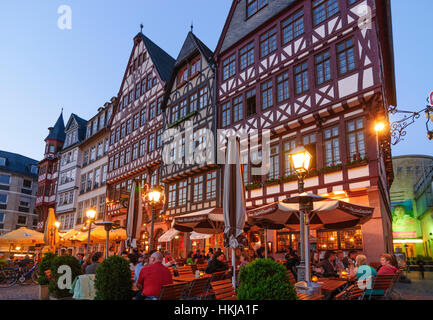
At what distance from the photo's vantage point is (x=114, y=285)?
5863mm

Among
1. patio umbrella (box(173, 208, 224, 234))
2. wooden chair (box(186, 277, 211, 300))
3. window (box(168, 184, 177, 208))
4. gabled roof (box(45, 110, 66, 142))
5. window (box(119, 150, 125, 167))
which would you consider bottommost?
wooden chair (box(186, 277, 211, 300))

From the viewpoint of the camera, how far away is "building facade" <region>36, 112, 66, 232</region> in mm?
44875

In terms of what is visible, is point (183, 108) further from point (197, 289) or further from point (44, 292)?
point (197, 289)

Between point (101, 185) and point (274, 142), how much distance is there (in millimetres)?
23251

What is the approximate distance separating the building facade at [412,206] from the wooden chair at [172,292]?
38.8 m

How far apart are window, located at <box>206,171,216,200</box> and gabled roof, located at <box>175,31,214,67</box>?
776cm

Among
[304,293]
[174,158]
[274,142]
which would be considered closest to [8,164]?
[174,158]

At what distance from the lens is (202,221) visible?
445 inches

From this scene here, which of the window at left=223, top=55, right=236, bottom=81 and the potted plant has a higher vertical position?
the window at left=223, top=55, right=236, bottom=81

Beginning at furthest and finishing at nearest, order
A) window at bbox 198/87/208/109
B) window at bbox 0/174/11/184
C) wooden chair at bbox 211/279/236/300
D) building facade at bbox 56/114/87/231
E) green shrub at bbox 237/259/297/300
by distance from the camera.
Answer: window at bbox 0/174/11/184 → building facade at bbox 56/114/87/231 → window at bbox 198/87/208/109 → wooden chair at bbox 211/279/236/300 → green shrub at bbox 237/259/297/300

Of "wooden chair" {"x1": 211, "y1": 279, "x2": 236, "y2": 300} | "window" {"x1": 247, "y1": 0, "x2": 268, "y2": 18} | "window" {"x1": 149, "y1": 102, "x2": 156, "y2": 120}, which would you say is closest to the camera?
"wooden chair" {"x1": 211, "y1": 279, "x2": 236, "y2": 300}

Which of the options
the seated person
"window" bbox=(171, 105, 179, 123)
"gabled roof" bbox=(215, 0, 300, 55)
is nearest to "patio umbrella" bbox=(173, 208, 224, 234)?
the seated person

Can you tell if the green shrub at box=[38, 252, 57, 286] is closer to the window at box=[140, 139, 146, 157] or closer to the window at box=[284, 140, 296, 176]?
the window at box=[284, 140, 296, 176]
